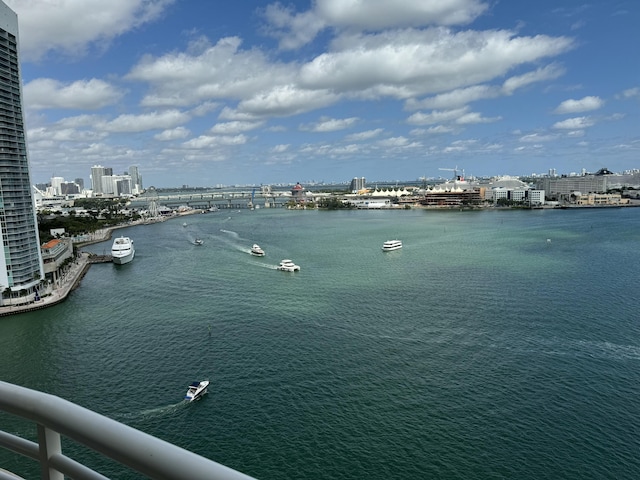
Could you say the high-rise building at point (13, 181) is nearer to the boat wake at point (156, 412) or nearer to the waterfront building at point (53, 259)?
the waterfront building at point (53, 259)

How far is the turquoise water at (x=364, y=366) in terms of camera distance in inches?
115

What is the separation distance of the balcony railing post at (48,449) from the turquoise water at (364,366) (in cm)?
55

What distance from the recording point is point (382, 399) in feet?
11.5

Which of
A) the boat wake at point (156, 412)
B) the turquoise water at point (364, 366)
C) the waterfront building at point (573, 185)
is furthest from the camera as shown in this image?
the waterfront building at point (573, 185)

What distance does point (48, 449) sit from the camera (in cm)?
32

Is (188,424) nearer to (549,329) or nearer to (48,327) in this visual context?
(48,327)

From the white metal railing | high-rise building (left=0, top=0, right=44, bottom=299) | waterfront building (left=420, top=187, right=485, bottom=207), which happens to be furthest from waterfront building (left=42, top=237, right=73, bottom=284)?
waterfront building (left=420, top=187, right=485, bottom=207)

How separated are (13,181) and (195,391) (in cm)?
509

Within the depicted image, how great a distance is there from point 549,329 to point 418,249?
602cm

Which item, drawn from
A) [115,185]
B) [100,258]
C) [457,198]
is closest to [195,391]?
[100,258]

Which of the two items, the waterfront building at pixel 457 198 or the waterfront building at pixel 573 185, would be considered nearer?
the waterfront building at pixel 457 198

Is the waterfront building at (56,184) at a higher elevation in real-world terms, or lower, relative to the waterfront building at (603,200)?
higher

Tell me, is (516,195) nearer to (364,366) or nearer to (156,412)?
(364,366)

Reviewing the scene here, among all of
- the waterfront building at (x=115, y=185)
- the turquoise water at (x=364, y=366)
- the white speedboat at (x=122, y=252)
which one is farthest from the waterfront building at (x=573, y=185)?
the waterfront building at (x=115, y=185)
